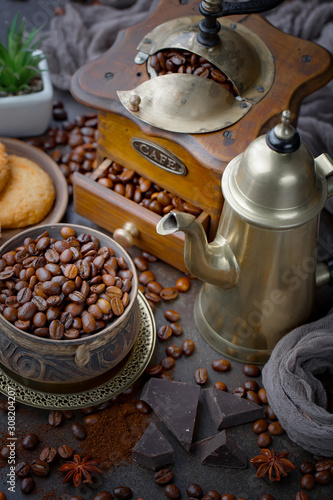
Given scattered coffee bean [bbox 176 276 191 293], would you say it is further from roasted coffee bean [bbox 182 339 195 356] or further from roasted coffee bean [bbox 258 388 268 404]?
roasted coffee bean [bbox 258 388 268 404]

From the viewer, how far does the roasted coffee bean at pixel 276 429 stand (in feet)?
4.01

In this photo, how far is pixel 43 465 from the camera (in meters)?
1.15

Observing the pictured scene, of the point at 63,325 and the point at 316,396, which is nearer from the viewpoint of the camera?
the point at 63,325

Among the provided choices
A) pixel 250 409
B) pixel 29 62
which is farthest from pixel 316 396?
pixel 29 62

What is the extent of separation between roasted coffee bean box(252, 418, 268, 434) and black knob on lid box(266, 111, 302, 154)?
562 mm

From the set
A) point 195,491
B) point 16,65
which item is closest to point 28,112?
point 16,65

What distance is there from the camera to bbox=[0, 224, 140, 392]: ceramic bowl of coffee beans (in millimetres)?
1097

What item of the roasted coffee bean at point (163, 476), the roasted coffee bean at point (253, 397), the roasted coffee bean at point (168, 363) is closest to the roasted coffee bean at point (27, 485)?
the roasted coffee bean at point (163, 476)

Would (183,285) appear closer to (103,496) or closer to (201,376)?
(201,376)

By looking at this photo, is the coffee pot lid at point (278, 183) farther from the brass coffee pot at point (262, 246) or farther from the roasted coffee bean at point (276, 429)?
the roasted coffee bean at point (276, 429)

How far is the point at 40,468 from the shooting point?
1141mm

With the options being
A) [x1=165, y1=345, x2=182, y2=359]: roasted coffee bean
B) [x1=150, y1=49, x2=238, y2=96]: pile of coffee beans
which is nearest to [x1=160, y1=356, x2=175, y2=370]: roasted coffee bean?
[x1=165, y1=345, x2=182, y2=359]: roasted coffee bean

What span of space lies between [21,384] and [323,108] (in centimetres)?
109

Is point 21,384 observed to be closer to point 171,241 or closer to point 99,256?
point 99,256
